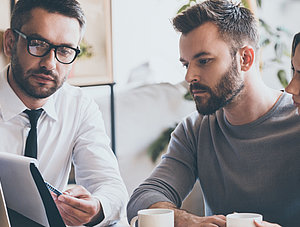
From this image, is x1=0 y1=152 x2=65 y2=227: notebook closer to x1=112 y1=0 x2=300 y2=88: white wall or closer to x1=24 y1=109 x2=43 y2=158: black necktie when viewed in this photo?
x1=24 y1=109 x2=43 y2=158: black necktie

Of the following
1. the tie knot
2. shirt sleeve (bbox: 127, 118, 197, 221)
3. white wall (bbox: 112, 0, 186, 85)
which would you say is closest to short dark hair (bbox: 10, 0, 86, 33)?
the tie knot

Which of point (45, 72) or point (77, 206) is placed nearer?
point (77, 206)

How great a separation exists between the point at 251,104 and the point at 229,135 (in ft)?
0.47

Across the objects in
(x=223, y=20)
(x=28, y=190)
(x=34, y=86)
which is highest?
(x=223, y=20)

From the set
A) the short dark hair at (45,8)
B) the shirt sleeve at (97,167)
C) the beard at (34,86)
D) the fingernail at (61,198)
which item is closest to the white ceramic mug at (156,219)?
the fingernail at (61,198)

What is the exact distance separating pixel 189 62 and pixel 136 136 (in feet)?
4.65

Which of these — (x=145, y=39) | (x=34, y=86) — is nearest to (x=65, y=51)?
(x=34, y=86)

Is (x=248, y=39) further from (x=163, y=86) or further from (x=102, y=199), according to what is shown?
(x=163, y=86)

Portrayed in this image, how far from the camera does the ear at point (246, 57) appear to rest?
5.70 ft

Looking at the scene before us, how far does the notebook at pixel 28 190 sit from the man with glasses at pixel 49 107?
0.47m

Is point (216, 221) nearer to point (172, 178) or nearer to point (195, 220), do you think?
point (195, 220)

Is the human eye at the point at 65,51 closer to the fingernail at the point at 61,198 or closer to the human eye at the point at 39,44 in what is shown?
the human eye at the point at 39,44

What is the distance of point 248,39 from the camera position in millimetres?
1775

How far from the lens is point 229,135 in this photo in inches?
66.1
